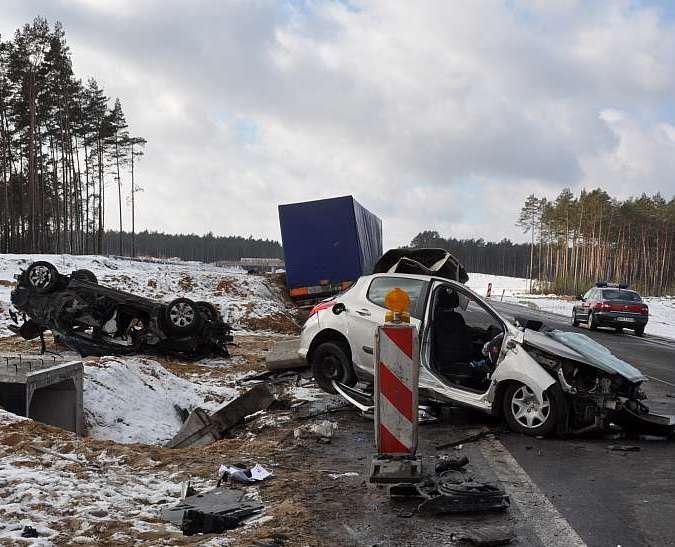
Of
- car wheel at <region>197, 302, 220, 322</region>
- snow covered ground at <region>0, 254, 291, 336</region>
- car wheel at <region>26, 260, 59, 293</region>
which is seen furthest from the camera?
snow covered ground at <region>0, 254, 291, 336</region>

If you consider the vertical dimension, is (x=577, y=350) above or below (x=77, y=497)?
above

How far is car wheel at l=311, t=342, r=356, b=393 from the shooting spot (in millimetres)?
→ 8401

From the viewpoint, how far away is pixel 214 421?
297 inches

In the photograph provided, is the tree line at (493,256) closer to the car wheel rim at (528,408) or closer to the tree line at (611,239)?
the tree line at (611,239)

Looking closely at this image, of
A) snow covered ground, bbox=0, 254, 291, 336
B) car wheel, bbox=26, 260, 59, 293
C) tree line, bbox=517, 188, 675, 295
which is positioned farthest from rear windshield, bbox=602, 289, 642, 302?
tree line, bbox=517, 188, 675, 295

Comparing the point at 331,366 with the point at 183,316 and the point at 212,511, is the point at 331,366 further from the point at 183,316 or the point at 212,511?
the point at 183,316

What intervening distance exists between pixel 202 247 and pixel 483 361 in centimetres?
15543

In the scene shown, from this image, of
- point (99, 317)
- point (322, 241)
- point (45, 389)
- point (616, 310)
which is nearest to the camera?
point (45, 389)

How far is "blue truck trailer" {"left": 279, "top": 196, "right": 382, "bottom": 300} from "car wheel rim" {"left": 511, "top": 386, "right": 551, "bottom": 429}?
37.3 ft

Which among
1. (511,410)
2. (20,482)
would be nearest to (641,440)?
(511,410)

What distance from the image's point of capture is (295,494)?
15.8ft

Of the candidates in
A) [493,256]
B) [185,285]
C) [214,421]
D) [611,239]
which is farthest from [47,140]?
[493,256]

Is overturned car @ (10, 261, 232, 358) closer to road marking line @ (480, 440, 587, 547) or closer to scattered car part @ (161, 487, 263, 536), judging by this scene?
road marking line @ (480, 440, 587, 547)

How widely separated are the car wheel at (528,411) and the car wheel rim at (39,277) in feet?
30.8
